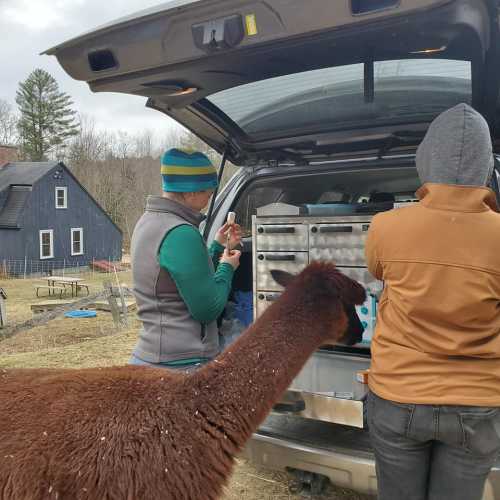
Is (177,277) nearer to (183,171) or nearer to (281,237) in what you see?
(183,171)

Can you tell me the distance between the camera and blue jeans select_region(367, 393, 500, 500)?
6.05ft

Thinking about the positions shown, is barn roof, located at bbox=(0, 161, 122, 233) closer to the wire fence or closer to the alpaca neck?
the wire fence

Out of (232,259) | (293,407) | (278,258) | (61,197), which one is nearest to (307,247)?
(278,258)

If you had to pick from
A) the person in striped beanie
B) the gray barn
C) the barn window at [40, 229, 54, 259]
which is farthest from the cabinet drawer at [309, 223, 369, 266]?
the barn window at [40, 229, 54, 259]

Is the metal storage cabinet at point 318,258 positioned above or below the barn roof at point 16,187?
below

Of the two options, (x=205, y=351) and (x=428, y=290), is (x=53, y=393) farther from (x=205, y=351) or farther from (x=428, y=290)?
(x=428, y=290)

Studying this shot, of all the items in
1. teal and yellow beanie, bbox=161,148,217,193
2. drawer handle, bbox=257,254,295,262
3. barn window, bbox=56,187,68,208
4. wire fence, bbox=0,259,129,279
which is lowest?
wire fence, bbox=0,259,129,279

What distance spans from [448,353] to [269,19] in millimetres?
A: 1431

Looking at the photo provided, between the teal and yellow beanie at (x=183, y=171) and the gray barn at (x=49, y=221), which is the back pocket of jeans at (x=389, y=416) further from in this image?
the gray barn at (x=49, y=221)

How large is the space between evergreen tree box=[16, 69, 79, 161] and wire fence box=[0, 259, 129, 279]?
77.0ft

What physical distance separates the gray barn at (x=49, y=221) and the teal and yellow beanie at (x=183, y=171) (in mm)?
34037

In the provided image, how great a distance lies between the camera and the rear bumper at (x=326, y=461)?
2.64 m

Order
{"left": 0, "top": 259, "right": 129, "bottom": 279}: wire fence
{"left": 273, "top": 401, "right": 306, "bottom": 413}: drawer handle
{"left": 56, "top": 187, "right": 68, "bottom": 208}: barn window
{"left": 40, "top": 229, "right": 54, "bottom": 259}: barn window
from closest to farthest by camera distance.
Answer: {"left": 273, "top": 401, "right": 306, "bottom": 413}: drawer handle → {"left": 0, "top": 259, "right": 129, "bottom": 279}: wire fence → {"left": 40, "top": 229, "right": 54, "bottom": 259}: barn window → {"left": 56, "top": 187, "right": 68, "bottom": 208}: barn window

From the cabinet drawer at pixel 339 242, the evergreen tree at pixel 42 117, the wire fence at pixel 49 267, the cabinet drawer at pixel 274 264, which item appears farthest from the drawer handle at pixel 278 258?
the evergreen tree at pixel 42 117
